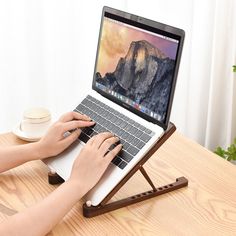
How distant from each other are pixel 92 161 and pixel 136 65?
10.3 inches

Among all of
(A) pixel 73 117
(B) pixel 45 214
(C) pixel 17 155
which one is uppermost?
(A) pixel 73 117

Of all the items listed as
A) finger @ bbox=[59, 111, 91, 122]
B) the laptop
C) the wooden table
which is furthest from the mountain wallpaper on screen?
the wooden table

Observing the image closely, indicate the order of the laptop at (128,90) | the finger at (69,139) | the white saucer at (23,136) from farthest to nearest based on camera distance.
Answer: the white saucer at (23,136) → the finger at (69,139) → the laptop at (128,90)

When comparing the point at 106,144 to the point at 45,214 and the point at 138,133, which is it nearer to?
the point at 138,133

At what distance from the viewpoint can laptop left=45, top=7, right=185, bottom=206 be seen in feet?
3.59

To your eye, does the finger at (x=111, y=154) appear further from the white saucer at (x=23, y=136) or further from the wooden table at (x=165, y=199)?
the white saucer at (x=23, y=136)

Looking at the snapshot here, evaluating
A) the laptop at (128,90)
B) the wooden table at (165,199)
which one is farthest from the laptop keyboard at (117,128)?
the wooden table at (165,199)

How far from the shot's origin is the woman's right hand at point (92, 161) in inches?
43.1

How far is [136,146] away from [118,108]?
168 mm

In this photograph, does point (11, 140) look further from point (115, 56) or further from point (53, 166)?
point (115, 56)

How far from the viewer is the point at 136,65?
1.19 metres

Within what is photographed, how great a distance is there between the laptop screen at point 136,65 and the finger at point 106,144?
0.31 ft

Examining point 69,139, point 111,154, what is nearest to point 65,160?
point 69,139

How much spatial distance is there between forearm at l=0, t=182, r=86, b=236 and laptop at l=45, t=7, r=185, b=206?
58mm
